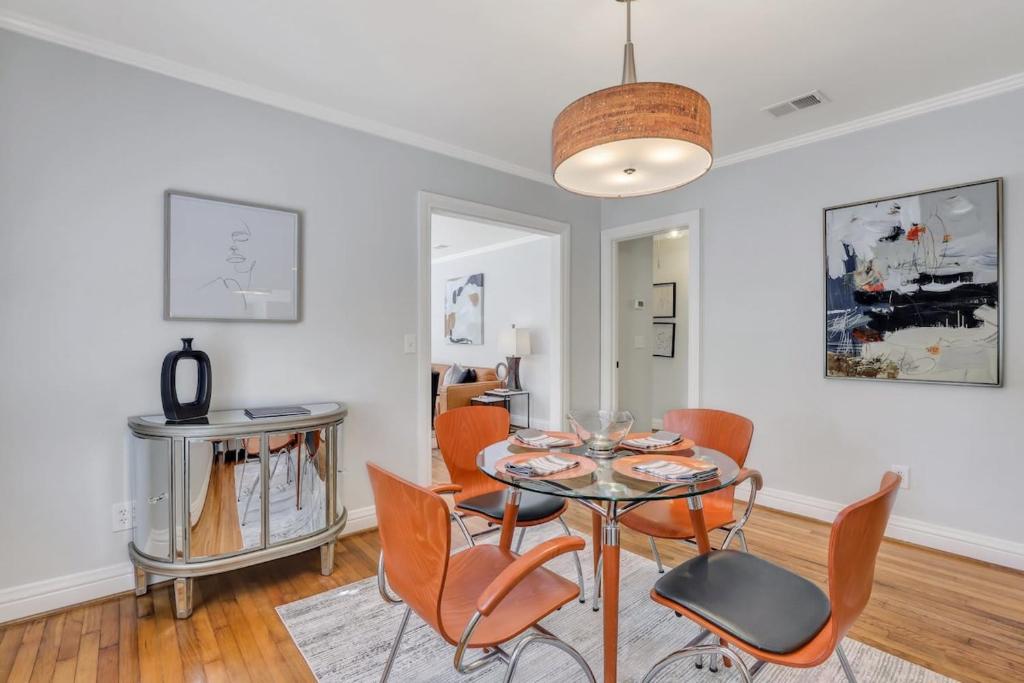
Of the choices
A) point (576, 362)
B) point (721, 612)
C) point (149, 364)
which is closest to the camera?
point (721, 612)

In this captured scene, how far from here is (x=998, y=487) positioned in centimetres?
256

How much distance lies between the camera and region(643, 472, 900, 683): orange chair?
44.0 inches

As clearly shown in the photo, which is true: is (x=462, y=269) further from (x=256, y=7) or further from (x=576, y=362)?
(x=256, y=7)

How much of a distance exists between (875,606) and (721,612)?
1.39 meters

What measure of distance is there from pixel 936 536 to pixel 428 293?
3.21 m

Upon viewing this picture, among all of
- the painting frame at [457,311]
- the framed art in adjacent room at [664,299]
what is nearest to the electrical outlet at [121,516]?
the painting frame at [457,311]

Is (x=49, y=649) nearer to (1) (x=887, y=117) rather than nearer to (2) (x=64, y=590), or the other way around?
(2) (x=64, y=590)

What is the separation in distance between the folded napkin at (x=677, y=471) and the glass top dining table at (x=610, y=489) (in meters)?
0.02

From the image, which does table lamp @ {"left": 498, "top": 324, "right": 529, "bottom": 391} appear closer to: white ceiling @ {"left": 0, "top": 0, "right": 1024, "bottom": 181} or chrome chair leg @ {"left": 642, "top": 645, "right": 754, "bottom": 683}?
white ceiling @ {"left": 0, "top": 0, "right": 1024, "bottom": 181}

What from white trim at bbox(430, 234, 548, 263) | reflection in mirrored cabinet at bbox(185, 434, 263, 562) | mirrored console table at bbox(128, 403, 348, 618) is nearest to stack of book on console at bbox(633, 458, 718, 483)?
mirrored console table at bbox(128, 403, 348, 618)

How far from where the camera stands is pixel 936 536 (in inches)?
107

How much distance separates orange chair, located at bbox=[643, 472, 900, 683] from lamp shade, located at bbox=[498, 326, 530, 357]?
4620 mm

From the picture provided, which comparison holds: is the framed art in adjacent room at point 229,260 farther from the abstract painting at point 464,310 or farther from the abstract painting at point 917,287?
the abstract painting at point 464,310

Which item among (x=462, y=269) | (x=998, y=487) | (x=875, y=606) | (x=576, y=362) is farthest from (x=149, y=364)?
(x=462, y=269)
